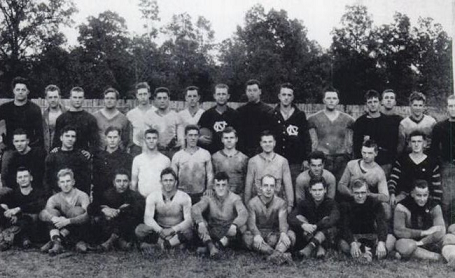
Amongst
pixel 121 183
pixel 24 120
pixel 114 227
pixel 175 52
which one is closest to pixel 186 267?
pixel 114 227

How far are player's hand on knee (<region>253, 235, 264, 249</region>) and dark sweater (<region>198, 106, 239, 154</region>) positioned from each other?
1.48 meters

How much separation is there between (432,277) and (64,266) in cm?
346

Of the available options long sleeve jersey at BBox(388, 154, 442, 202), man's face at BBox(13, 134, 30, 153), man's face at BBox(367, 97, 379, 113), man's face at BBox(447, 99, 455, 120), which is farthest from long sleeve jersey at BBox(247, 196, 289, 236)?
man's face at BBox(13, 134, 30, 153)

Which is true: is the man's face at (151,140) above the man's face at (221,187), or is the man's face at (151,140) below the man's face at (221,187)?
above

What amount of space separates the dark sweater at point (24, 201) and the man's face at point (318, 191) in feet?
10.2

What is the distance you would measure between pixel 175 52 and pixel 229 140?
1284 centimetres

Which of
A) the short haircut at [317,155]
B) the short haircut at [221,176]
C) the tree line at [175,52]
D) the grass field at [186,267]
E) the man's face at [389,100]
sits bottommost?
the grass field at [186,267]

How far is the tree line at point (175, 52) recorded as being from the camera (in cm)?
1691

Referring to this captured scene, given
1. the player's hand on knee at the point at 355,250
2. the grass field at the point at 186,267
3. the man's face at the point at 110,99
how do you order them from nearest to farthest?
1. the grass field at the point at 186,267
2. the player's hand on knee at the point at 355,250
3. the man's face at the point at 110,99

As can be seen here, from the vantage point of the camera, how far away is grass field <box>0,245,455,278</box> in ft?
14.9

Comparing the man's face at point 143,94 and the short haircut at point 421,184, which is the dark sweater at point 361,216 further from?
the man's face at point 143,94

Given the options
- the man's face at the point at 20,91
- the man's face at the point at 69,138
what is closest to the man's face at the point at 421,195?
the man's face at the point at 69,138

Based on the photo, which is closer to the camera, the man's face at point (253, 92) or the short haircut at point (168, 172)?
the short haircut at point (168, 172)

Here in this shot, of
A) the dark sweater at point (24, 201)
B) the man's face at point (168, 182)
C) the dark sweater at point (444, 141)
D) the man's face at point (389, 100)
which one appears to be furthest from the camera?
the man's face at point (389, 100)
